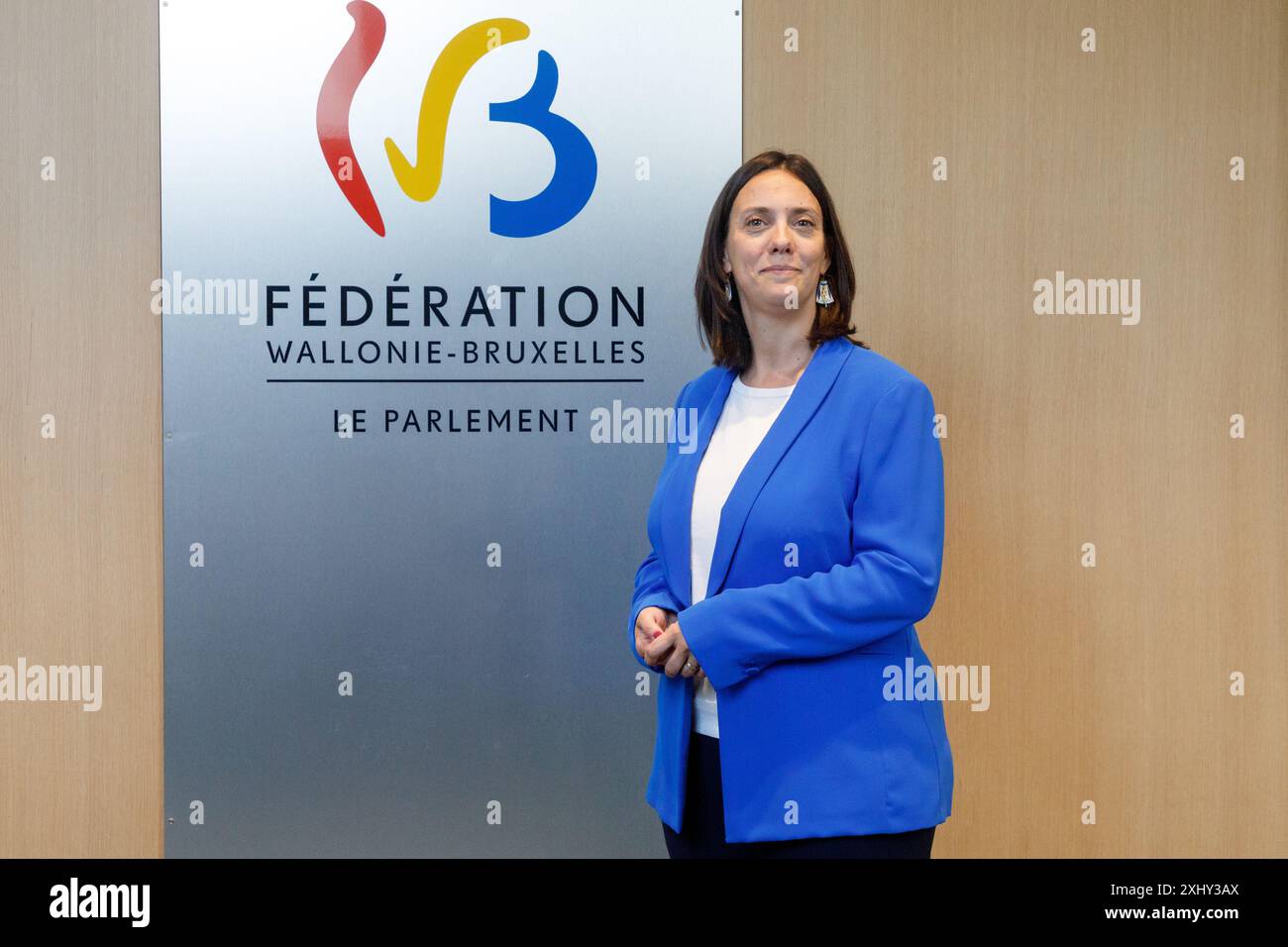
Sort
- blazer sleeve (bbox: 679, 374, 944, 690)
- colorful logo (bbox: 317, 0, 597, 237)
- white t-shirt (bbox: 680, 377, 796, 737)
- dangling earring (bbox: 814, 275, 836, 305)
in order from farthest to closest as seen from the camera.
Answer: colorful logo (bbox: 317, 0, 597, 237), dangling earring (bbox: 814, 275, 836, 305), white t-shirt (bbox: 680, 377, 796, 737), blazer sleeve (bbox: 679, 374, 944, 690)

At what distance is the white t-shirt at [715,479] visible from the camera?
162 centimetres

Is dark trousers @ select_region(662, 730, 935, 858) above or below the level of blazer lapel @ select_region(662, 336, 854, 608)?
below

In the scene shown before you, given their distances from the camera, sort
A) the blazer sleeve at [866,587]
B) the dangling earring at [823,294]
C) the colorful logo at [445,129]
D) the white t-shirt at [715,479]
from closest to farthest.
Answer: the blazer sleeve at [866,587]
the white t-shirt at [715,479]
the dangling earring at [823,294]
the colorful logo at [445,129]

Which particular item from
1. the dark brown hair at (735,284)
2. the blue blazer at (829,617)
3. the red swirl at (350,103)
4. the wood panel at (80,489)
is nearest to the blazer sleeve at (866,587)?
the blue blazer at (829,617)

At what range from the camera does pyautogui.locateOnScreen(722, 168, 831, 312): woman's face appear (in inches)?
66.0

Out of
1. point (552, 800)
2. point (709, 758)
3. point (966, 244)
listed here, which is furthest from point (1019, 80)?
point (552, 800)

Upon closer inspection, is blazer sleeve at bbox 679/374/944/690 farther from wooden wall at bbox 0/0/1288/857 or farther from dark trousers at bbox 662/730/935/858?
wooden wall at bbox 0/0/1288/857

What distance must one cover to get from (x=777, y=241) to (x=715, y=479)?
398 mm

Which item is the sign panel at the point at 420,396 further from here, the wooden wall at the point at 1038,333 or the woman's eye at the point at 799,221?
the woman's eye at the point at 799,221

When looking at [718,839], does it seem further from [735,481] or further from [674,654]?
[735,481]

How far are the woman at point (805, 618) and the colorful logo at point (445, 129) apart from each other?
98 centimetres

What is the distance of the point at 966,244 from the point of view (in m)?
2.55

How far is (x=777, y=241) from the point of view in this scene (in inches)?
65.7

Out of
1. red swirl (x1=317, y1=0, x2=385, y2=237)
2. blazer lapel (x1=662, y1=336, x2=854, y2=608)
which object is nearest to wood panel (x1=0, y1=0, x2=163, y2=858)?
red swirl (x1=317, y1=0, x2=385, y2=237)
